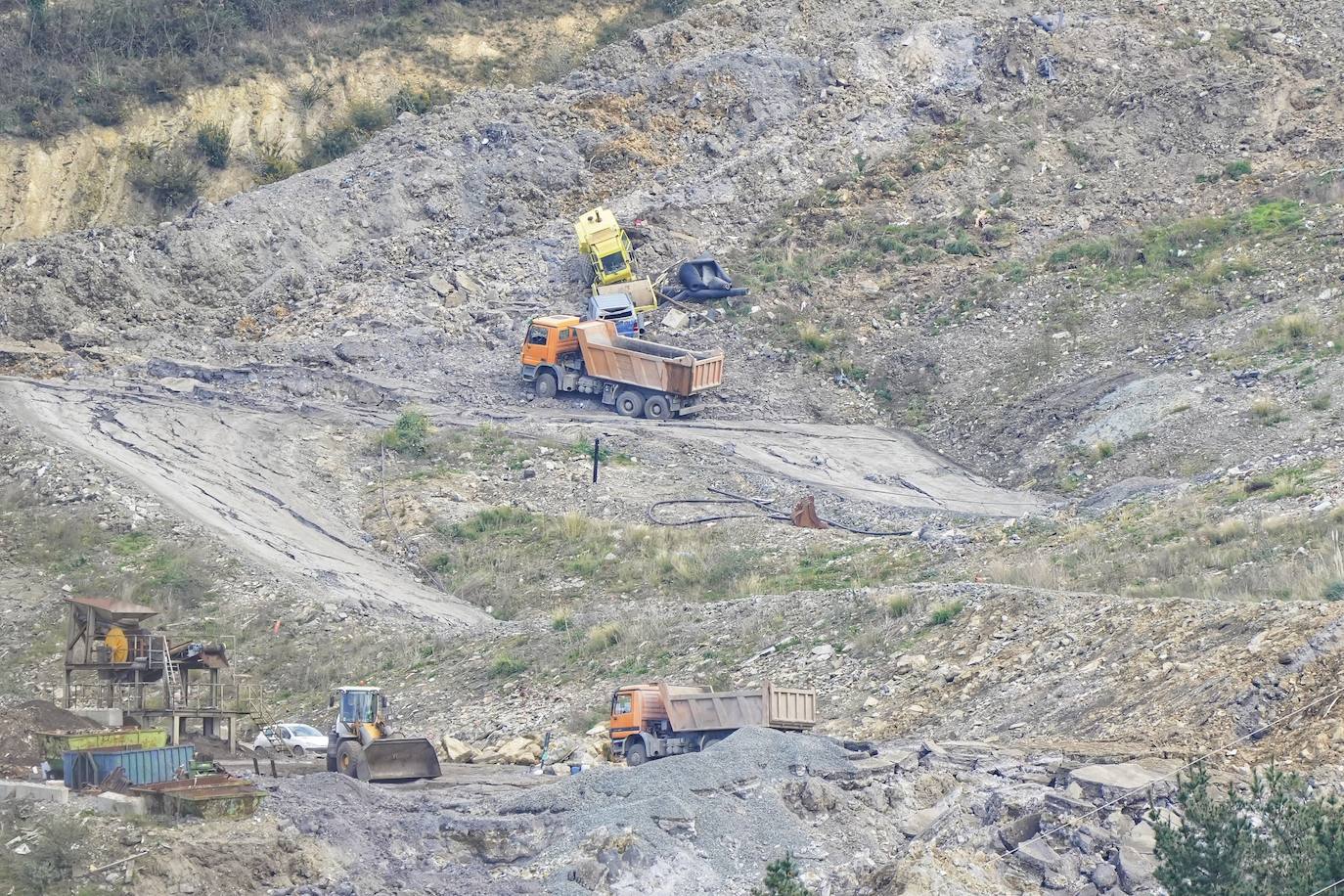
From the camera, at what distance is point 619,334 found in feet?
124

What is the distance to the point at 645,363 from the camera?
36.7m

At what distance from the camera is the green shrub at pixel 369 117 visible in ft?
158

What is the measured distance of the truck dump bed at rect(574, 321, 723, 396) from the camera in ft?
120

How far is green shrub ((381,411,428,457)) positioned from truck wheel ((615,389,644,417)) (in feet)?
13.4

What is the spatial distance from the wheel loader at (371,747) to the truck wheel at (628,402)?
1443 cm

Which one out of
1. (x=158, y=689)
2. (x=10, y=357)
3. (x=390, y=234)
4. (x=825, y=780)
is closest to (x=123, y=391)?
(x=10, y=357)

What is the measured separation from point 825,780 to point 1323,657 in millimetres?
5003

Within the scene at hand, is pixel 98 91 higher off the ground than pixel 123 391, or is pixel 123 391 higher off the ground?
pixel 98 91

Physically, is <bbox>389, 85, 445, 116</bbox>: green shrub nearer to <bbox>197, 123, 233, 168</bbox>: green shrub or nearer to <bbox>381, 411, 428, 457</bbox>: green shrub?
<bbox>197, 123, 233, 168</bbox>: green shrub

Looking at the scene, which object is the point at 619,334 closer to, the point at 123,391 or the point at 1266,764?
the point at 123,391

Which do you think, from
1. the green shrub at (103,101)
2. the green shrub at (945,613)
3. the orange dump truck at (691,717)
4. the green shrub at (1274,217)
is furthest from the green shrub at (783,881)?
the green shrub at (103,101)

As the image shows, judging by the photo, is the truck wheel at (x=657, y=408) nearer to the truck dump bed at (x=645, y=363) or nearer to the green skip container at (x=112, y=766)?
the truck dump bed at (x=645, y=363)

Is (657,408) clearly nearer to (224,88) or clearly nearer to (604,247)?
(604,247)

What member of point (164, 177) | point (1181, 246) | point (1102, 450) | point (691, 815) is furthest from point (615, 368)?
point (691, 815)
